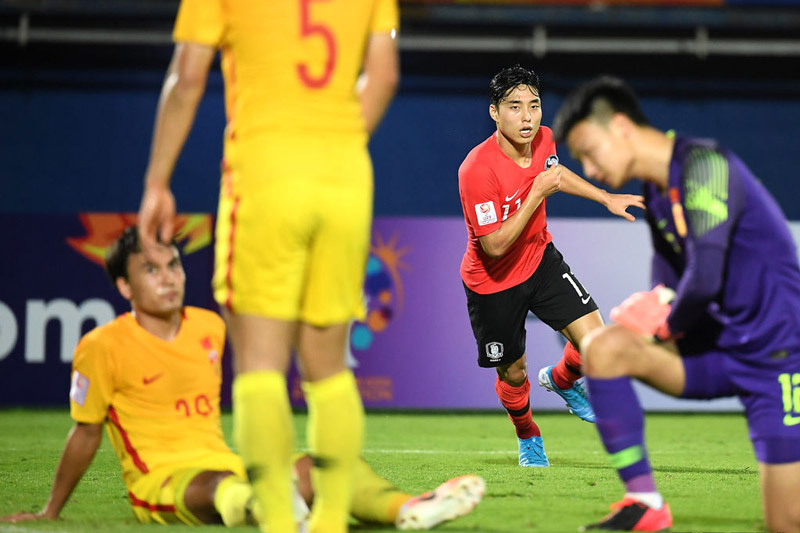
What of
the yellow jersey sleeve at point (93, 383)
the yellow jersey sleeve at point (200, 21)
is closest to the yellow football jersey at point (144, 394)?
the yellow jersey sleeve at point (93, 383)

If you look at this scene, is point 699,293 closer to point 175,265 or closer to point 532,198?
A: point 175,265

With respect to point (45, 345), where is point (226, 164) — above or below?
above

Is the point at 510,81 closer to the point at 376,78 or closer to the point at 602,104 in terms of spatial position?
the point at 602,104

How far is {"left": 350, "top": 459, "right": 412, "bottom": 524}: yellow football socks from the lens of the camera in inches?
139

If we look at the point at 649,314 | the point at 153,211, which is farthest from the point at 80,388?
the point at 649,314

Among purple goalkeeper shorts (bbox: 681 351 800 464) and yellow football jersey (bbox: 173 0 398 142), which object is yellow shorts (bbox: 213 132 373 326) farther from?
→ purple goalkeeper shorts (bbox: 681 351 800 464)

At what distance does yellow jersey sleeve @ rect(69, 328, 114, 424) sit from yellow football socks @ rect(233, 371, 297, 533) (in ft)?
3.18

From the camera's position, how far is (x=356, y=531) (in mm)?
3553

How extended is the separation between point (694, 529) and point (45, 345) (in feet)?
23.3

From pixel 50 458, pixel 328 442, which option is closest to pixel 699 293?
pixel 328 442

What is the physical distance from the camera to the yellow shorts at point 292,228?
294 centimetres

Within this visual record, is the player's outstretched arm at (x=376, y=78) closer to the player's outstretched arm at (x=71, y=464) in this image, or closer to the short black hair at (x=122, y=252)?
the short black hair at (x=122, y=252)

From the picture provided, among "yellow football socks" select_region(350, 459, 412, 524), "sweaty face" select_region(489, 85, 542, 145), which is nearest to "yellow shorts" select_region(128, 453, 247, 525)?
"yellow football socks" select_region(350, 459, 412, 524)

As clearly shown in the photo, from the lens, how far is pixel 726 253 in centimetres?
343
